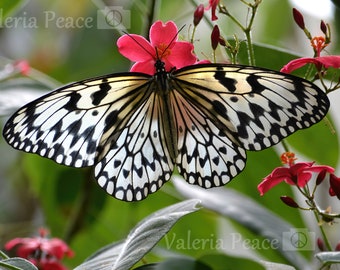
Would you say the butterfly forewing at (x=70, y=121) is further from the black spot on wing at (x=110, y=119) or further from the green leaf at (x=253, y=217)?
the green leaf at (x=253, y=217)

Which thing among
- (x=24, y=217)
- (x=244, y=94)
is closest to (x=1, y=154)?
(x=24, y=217)

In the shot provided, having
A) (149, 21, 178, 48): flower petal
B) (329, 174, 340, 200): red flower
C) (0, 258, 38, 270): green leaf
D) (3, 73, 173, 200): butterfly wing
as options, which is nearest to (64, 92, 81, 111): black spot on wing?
(3, 73, 173, 200): butterfly wing

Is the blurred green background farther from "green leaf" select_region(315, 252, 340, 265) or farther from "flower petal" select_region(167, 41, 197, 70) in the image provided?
"green leaf" select_region(315, 252, 340, 265)

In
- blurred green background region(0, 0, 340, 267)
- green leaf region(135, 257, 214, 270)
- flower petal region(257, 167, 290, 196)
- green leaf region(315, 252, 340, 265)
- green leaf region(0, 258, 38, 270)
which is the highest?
blurred green background region(0, 0, 340, 267)

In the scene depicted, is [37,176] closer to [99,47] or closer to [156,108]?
[99,47]

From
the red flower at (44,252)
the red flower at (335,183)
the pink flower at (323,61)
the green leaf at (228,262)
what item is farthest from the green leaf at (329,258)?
the red flower at (44,252)

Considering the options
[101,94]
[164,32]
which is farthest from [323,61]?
[101,94]
